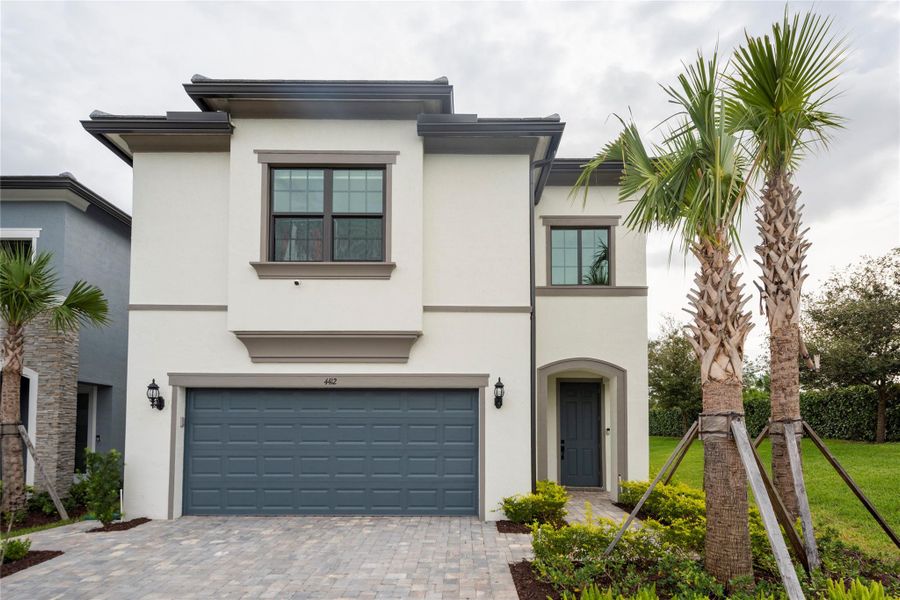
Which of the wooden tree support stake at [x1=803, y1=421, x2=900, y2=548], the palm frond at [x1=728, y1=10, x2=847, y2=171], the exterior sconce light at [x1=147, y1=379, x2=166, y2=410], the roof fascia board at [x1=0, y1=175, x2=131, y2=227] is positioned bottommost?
the wooden tree support stake at [x1=803, y1=421, x2=900, y2=548]

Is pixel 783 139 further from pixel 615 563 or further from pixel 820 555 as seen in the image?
pixel 615 563

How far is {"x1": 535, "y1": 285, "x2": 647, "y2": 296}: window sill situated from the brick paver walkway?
3.95 meters

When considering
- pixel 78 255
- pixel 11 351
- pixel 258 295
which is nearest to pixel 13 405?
pixel 11 351

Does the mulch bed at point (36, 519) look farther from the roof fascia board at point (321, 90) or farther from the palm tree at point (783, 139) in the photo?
the palm tree at point (783, 139)

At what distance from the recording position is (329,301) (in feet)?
31.9

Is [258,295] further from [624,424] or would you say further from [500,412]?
[624,424]

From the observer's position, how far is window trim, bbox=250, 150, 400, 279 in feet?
31.8

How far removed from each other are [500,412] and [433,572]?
344cm

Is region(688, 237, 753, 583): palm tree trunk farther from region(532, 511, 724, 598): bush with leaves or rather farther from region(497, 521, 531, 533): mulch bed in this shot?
region(497, 521, 531, 533): mulch bed

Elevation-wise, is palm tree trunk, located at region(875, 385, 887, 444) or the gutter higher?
the gutter

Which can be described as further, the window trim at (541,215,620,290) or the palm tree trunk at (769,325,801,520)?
the window trim at (541,215,620,290)

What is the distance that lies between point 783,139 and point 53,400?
41.7 ft

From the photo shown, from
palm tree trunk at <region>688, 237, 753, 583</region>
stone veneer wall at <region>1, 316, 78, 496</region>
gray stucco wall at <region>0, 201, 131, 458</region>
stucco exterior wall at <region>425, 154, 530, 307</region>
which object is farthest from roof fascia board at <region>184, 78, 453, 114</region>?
stone veneer wall at <region>1, 316, 78, 496</region>

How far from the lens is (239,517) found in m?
9.88
